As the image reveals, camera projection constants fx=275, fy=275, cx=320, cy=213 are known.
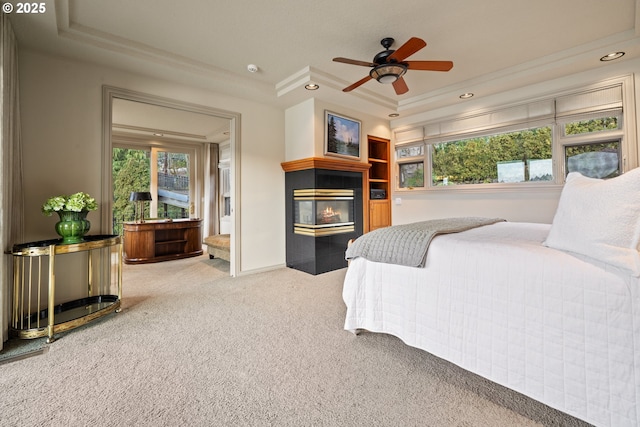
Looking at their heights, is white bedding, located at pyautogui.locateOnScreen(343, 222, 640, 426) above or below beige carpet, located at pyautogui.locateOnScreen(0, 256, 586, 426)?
above

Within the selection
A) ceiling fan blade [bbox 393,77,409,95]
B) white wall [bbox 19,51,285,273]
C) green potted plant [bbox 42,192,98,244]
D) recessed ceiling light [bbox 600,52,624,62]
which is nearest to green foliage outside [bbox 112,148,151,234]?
white wall [bbox 19,51,285,273]

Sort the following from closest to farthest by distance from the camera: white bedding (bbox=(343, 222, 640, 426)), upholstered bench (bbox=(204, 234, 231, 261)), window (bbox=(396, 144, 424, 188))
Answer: white bedding (bbox=(343, 222, 640, 426)) < upholstered bench (bbox=(204, 234, 231, 261)) < window (bbox=(396, 144, 424, 188))

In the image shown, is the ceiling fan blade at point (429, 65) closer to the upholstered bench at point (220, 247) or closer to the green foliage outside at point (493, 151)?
the green foliage outside at point (493, 151)

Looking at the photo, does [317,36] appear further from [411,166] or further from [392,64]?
[411,166]

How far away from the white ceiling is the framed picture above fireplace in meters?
0.60

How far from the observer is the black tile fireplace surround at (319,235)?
12.9 feet

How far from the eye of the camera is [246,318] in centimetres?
244

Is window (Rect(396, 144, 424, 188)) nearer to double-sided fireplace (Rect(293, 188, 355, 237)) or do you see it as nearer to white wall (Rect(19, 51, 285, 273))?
double-sided fireplace (Rect(293, 188, 355, 237))

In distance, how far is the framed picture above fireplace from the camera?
13.5 feet

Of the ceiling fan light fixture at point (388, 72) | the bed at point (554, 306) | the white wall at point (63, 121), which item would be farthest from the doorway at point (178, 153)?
the bed at point (554, 306)

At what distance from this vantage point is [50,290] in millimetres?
2064

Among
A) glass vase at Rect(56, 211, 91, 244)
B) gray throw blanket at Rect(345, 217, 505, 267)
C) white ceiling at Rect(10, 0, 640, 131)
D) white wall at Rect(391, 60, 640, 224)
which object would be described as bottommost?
gray throw blanket at Rect(345, 217, 505, 267)

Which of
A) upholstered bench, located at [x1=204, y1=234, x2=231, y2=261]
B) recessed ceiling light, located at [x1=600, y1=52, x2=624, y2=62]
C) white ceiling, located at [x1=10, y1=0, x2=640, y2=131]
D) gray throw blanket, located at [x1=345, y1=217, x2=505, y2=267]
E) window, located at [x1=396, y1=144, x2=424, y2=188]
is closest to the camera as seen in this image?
gray throw blanket, located at [x1=345, y1=217, x2=505, y2=267]

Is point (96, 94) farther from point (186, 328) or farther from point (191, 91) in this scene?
point (186, 328)
